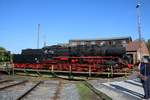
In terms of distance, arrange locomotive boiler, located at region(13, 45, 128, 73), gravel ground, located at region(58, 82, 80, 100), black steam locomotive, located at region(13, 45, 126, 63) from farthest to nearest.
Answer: black steam locomotive, located at region(13, 45, 126, 63) < locomotive boiler, located at region(13, 45, 128, 73) < gravel ground, located at region(58, 82, 80, 100)

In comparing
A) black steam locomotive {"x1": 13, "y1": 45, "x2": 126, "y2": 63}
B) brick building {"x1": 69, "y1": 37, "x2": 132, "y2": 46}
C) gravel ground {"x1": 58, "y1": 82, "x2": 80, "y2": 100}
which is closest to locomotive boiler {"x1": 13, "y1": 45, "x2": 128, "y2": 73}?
black steam locomotive {"x1": 13, "y1": 45, "x2": 126, "y2": 63}

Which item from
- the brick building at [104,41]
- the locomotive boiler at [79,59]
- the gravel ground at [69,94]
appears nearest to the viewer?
the gravel ground at [69,94]

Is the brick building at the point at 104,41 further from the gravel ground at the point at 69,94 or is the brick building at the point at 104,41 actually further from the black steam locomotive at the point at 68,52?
the gravel ground at the point at 69,94

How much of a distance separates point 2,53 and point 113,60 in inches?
1203

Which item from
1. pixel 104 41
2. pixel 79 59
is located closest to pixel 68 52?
pixel 79 59

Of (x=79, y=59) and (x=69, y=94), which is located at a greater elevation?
(x=79, y=59)

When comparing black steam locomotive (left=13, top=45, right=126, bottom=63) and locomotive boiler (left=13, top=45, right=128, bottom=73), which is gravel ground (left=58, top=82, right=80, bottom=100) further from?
black steam locomotive (left=13, top=45, right=126, bottom=63)

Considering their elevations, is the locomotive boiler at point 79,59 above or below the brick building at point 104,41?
below

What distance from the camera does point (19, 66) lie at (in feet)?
124

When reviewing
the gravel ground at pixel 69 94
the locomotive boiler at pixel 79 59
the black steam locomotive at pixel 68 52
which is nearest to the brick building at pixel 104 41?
the black steam locomotive at pixel 68 52

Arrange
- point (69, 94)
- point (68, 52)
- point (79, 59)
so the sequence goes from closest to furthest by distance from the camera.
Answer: point (69, 94) → point (79, 59) → point (68, 52)

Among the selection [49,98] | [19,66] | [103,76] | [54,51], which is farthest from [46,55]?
[49,98]

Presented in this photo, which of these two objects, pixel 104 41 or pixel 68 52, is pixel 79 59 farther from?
pixel 104 41

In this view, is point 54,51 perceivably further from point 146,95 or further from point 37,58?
point 146,95
